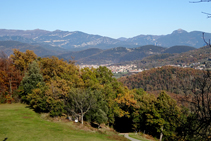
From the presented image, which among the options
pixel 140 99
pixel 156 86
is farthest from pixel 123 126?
pixel 156 86

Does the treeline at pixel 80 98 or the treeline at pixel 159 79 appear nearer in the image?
the treeline at pixel 80 98

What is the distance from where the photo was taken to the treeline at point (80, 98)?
27.3m

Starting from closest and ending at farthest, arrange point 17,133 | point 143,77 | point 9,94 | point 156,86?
point 17,133 → point 9,94 → point 156,86 → point 143,77

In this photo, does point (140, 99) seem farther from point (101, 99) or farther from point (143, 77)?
point (143, 77)

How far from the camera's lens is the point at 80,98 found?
27.5 m

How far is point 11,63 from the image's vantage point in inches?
1526

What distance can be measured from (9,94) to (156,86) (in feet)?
311

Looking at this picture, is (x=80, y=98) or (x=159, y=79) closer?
(x=80, y=98)

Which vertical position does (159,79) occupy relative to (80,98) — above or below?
below

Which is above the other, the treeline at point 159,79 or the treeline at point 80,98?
the treeline at point 80,98

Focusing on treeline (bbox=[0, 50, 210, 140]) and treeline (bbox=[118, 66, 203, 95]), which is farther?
treeline (bbox=[118, 66, 203, 95])

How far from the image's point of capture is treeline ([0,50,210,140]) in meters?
27.3

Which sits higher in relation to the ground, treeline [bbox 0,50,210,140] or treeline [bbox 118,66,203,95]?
treeline [bbox 0,50,210,140]

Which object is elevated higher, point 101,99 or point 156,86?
point 101,99
